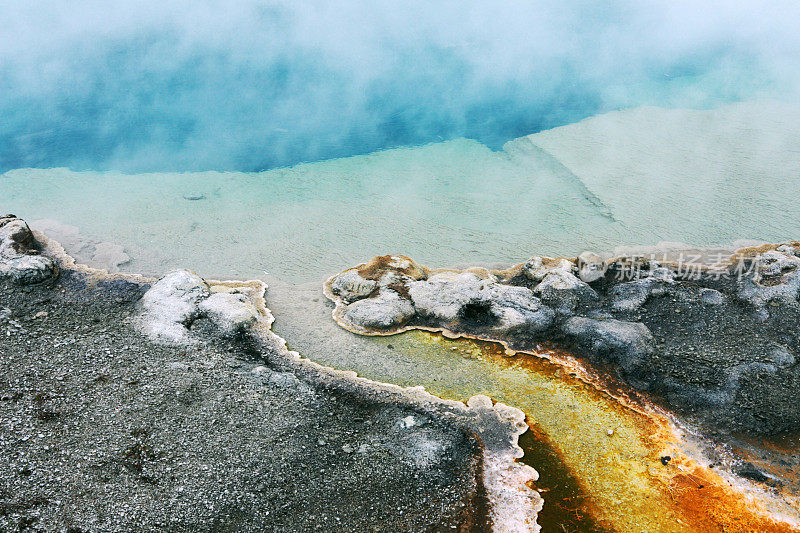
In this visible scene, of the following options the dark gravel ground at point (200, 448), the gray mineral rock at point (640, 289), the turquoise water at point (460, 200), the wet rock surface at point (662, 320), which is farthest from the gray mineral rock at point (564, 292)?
the dark gravel ground at point (200, 448)

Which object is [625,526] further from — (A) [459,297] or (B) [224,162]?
(B) [224,162]

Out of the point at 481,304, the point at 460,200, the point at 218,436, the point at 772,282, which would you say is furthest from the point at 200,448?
the point at 772,282

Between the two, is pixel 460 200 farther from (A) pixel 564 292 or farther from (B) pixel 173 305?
(B) pixel 173 305

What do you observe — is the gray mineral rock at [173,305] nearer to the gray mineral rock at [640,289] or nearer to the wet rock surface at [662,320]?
the wet rock surface at [662,320]

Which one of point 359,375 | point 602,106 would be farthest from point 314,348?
point 602,106

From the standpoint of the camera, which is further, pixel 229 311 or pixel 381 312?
pixel 381 312

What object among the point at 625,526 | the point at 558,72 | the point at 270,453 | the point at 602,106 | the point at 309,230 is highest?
the point at 558,72
